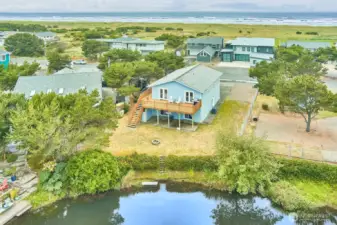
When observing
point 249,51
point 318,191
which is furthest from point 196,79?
point 249,51

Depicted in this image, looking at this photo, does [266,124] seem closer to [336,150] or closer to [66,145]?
[336,150]

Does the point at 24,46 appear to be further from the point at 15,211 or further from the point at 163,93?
the point at 15,211

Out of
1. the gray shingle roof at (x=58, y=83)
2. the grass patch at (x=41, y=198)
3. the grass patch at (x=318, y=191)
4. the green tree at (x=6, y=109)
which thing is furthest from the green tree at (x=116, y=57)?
the grass patch at (x=318, y=191)

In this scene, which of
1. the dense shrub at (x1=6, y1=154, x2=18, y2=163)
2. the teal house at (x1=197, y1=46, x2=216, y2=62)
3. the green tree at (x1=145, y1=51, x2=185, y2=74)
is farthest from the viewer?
the teal house at (x1=197, y1=46, x2=216, y2=62)

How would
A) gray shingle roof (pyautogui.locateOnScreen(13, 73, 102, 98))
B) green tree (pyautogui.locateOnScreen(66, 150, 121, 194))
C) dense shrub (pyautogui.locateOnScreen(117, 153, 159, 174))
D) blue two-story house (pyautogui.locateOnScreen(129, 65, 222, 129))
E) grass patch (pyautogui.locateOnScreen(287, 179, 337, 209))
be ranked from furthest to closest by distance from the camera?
gray shingle roof (pyautogui.locateOnScreen(13, 73, 102, 98)) → blue two-story house (pyautogui.locateOnScreen(129, 65, 222, 129)) → dense shrub (pyautogui.locateOnScreen(117, 153, 159, 174)) → green tree (pyautogui.locateOnScreen(66, 150, 121, 194)) → grass patch (pyautogui.locateOnScreen(287, 179, 337, 209))

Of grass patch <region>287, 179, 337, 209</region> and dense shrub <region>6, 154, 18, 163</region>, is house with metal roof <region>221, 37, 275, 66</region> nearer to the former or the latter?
grass patch <region>287, 179, 337, 209</region>

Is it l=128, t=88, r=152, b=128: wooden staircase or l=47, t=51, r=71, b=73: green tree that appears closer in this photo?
l=128, t=88, r=152, b=128: wooden staircase

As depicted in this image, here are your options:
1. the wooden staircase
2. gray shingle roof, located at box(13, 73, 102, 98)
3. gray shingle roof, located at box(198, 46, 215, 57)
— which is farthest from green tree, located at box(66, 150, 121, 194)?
gray shingle roof, located at box(198, 46, 215, 57)

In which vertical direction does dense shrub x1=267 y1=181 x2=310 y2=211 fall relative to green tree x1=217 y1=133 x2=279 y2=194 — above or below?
below
